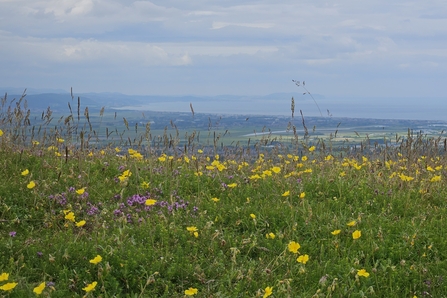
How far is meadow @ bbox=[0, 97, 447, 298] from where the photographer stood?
11.1 ft

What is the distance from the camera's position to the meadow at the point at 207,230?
11.1 feet

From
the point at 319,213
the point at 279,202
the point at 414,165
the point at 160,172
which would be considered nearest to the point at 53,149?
the point at 160,172

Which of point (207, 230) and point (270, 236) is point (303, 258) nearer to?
Answer: point (270, 236)

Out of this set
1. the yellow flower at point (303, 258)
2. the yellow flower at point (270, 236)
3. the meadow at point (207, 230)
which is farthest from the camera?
the yellow flower at point (270, 236)

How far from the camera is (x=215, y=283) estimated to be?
136 inches

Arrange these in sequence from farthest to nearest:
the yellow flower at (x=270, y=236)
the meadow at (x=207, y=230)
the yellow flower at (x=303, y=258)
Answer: the yellow flower at (x=270, y=236)
the meadow at (x=207, y=230)
the yellow flower at (x=303, y=258)

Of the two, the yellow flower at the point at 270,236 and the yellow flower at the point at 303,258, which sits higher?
the yellow flower at the point at 303,258

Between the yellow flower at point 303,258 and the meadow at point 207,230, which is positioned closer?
the yellow flower at point 303,258

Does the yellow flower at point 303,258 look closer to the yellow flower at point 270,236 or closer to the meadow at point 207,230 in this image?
the meadow at point 207,230

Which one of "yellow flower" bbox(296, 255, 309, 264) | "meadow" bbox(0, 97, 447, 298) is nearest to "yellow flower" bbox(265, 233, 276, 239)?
"meadow" bbox(0, 97, 447, 298)

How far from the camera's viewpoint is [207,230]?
160 inches


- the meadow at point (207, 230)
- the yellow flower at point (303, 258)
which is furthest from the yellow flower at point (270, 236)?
the yellow flower at point (303, 258)

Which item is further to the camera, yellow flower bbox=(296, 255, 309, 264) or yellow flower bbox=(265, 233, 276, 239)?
yellow flower bbox=(265, 233, 276, 239)

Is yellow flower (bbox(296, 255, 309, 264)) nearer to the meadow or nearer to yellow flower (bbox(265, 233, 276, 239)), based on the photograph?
the meadow
